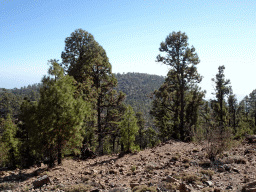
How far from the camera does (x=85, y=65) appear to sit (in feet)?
47.5

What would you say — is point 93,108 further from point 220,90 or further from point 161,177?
point 220,90

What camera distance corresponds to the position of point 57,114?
9172 mm

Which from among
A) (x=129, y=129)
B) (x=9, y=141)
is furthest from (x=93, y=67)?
(x=9, y=141)

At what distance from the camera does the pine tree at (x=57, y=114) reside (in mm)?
9008

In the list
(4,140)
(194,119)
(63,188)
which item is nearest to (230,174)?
(63,188)

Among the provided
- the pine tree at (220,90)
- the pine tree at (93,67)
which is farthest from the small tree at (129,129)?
the pine tree at (220,90)

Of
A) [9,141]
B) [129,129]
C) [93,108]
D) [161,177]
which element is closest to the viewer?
[161,177]

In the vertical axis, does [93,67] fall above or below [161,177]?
above

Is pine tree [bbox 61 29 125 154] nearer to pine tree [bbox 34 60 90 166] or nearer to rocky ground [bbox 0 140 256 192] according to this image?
pine tree [bbox 34 60 90 166]

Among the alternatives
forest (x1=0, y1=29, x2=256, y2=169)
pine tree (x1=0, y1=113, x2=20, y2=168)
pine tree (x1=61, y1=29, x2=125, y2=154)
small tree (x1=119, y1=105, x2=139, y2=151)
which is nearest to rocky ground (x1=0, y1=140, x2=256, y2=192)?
forest (x1=0, y1=29, x2=256, y2=169)

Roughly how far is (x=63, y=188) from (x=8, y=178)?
373 centimetres

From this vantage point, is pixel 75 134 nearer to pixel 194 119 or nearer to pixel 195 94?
pixel 195 94

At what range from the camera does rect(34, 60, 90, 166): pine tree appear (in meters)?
9.01

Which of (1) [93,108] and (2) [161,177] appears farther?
(1) [93,108]
